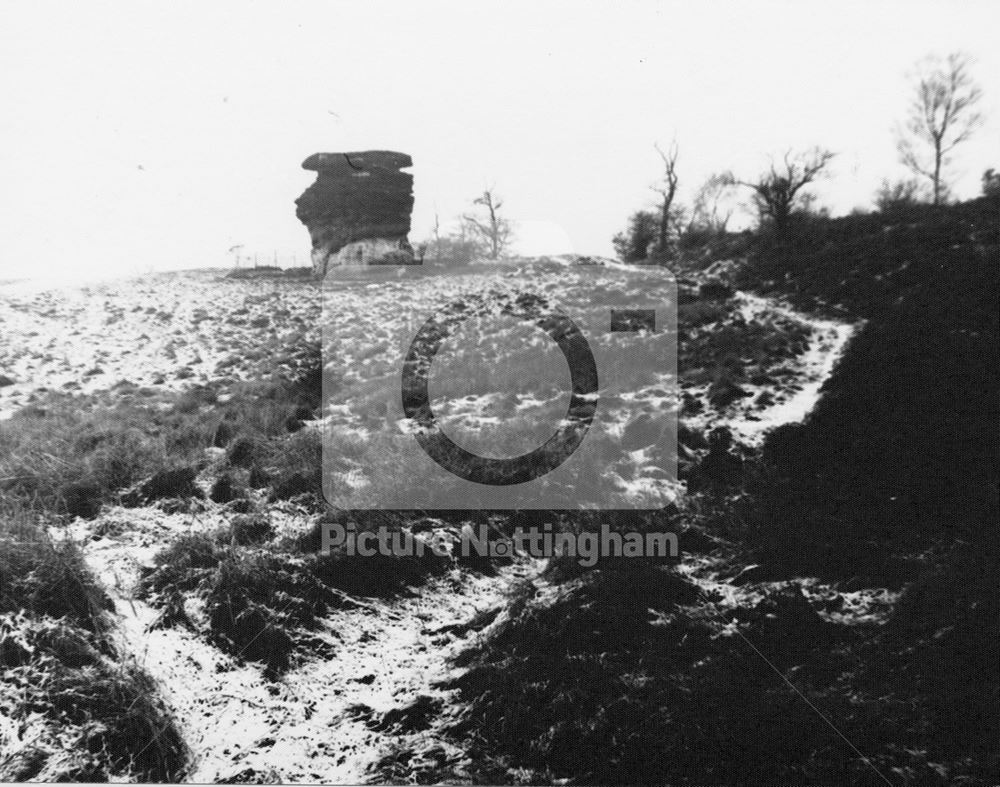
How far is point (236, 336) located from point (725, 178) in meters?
16.8

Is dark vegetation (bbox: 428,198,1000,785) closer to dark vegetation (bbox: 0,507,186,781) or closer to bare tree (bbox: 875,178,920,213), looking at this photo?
dark vegetation (bbox: 0,507,186,781)

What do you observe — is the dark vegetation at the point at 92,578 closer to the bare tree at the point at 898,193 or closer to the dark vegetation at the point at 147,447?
the dark vegetation at the point at 147,447

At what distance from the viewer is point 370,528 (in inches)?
241

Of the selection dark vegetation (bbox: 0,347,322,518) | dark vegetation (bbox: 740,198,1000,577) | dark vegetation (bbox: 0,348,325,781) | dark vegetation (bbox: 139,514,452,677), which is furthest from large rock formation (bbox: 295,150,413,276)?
dark vegetation (bbox: 139,514,452,677)

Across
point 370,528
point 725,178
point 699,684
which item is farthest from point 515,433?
point 725,178

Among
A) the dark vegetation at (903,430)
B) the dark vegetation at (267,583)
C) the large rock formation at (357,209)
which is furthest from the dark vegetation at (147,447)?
the large rock formation at (357,209)

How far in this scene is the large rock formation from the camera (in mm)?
24406

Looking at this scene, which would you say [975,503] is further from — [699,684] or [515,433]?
[515,433]

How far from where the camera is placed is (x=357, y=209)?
24625 mm

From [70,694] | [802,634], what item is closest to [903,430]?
[802,634]

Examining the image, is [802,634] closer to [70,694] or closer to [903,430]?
[903,430]

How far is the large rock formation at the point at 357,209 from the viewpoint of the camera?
24.4 meters

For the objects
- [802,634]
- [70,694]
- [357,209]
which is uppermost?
[357,209]

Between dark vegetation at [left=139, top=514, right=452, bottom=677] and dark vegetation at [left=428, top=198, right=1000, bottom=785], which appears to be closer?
dark vegetation at [left=428, top=198, right=1000, bottom=785]
